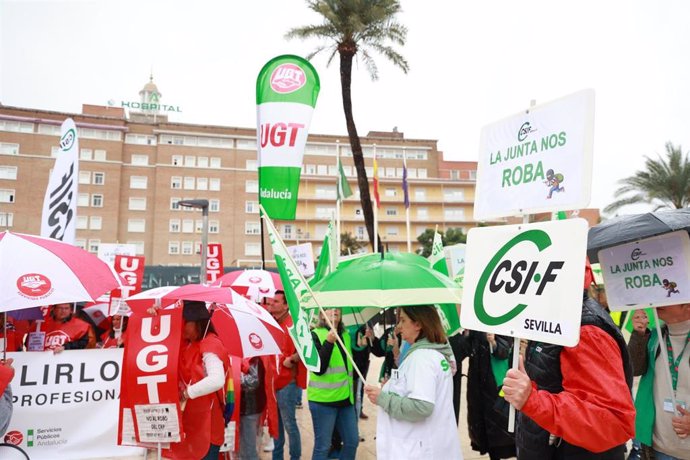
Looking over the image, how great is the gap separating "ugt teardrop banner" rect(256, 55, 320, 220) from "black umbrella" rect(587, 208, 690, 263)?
431cm

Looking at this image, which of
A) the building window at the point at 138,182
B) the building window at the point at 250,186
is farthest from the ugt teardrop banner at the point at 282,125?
the building window at the point at 138,182

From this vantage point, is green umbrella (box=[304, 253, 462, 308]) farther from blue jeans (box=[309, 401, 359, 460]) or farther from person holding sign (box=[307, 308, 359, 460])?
blue jeans (box=[309, 401, 359, 460])

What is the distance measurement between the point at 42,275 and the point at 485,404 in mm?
4115

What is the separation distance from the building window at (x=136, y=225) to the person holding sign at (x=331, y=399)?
62.6m

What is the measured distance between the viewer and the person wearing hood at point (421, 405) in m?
3.15

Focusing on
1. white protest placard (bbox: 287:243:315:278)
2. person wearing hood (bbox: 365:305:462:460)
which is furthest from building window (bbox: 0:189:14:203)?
person wearing hood (bbox: 365:305:462:460)

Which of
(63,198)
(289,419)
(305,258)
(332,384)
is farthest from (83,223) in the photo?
(332,384)

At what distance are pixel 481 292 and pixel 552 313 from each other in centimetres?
46

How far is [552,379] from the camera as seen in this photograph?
8.36 ft

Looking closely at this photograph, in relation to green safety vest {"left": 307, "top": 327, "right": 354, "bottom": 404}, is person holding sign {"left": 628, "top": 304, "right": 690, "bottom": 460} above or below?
above

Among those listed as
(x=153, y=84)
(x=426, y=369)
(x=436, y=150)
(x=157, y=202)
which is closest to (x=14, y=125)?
(x=157, y=202)

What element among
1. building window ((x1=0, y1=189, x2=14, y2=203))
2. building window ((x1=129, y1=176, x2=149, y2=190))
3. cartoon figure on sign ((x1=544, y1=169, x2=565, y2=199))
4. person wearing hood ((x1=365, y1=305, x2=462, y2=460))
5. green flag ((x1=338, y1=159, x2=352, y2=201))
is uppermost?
building window ((x1=129, y1=176, x2=149, y2=190))

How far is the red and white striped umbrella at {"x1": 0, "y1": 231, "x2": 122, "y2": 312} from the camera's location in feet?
13.0

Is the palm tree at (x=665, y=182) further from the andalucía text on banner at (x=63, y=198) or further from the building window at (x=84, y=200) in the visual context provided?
the building window at (x=84, y=200)
